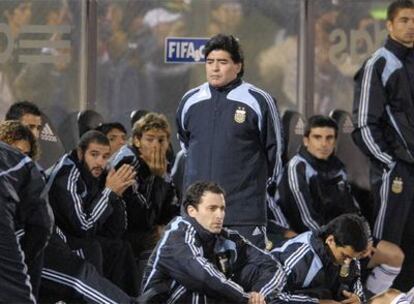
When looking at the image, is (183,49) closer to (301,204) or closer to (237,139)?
(301,204)

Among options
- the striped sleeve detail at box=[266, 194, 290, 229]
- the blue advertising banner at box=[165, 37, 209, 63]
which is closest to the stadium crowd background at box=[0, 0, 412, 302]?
the blue advertising banner at box=[165, 37, 209, 63]

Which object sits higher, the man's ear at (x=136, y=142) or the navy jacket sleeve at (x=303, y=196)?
the man's ear at (x=136, y=142)

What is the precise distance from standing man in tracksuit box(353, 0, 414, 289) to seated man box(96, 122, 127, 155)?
1713 millimetres

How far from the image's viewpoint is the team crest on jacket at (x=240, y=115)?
9117mm

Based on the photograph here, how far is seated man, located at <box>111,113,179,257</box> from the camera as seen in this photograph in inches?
400

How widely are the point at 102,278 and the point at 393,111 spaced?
2221mm

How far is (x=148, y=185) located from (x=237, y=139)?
51.5 inches

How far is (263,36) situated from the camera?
11555mm

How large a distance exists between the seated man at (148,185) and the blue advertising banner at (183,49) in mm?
1058

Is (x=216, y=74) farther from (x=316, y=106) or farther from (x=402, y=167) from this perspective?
(x=316, y=106)

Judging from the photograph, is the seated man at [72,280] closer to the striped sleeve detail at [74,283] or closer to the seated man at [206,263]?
the striped sleeve detail at [74,283]

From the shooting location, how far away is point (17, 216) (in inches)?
319

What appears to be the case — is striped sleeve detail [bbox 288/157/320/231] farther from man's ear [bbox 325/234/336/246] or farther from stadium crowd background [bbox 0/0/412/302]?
man's ear [bbox 325/234/336/246]

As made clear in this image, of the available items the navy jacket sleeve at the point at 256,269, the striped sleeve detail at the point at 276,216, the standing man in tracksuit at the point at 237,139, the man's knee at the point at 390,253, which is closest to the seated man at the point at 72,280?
the navy jacket sleeve at the point at 256,269
